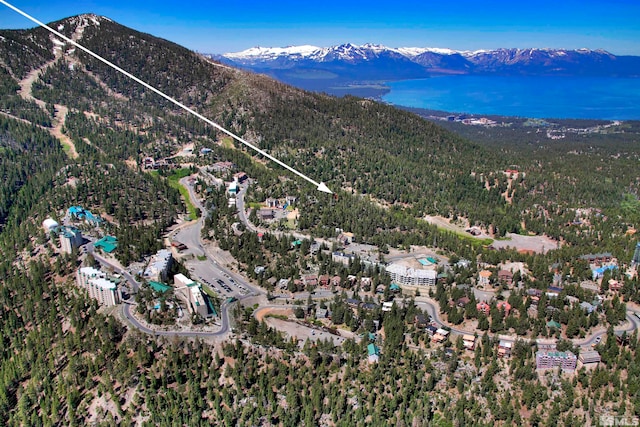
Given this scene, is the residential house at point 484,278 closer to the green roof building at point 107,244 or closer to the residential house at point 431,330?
the residential house at point 431,330

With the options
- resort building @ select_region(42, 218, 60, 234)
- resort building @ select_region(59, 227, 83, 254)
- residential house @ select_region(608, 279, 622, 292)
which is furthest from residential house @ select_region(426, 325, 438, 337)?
resort building @ select_region(42, 218, 60, 234)

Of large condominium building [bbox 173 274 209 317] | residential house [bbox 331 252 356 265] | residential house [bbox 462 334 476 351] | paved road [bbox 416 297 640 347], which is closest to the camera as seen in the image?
residential house [bbox 462 334 476 351]

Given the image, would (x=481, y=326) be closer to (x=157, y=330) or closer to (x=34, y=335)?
(x=157, y=330)

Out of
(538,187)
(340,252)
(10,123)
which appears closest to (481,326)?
(340,252)

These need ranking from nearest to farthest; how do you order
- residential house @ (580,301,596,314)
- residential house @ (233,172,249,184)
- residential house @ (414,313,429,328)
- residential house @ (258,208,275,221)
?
residential house @ (414,313,429,328)
residential house @ (580,301,596,314)
residential house @ (258,208,275,221)
residential house @ (233,172,249,184)

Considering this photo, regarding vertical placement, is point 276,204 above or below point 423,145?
below

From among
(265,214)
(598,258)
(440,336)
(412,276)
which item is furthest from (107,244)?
(598,258)

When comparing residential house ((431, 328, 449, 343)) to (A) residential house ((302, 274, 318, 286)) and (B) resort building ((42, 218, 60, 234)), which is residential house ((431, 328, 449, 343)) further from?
(B) resort building ((42, 218, 60, 234))
